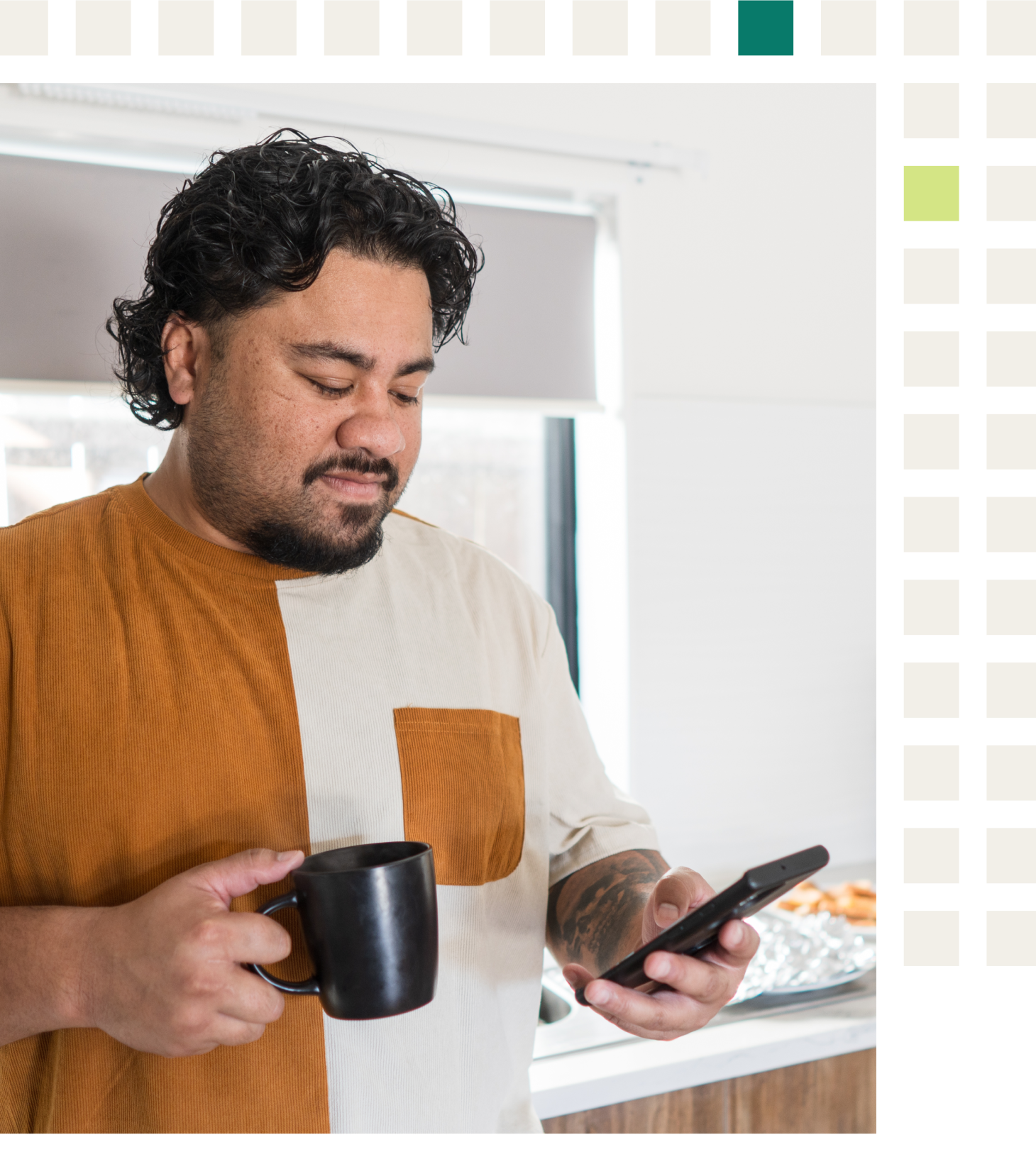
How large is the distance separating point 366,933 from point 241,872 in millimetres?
114

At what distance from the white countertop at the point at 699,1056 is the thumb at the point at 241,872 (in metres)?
0.75

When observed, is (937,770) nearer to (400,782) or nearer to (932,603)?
(932,603)

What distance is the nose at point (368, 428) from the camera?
A: 1.03m

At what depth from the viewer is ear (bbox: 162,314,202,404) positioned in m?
1.10

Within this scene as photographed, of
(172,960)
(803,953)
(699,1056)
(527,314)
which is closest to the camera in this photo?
(172,960)

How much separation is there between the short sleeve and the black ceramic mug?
14.7 inches

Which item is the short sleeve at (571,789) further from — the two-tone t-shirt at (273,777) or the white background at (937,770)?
the white background at (937,770)

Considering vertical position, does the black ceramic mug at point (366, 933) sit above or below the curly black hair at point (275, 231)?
below

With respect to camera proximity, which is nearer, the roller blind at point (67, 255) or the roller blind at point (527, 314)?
the roller blind at point (67, 255)

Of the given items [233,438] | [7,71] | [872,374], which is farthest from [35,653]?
[872,374]

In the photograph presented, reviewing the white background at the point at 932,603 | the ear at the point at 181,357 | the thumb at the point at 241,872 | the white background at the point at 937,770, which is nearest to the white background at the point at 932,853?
the white background at the point at 937,770

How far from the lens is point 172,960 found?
783mm

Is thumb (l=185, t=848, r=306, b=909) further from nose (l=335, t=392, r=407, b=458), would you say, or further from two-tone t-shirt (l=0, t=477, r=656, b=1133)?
nose (l=335, t=392, r=407, b=458)

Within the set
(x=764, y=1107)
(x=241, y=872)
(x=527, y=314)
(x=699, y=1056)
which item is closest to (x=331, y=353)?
(x=241, y=872)
